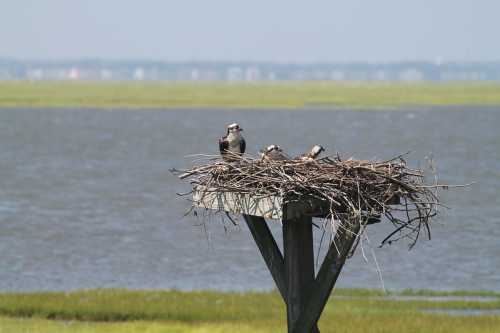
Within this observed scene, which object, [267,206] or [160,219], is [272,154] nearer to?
[267,206]

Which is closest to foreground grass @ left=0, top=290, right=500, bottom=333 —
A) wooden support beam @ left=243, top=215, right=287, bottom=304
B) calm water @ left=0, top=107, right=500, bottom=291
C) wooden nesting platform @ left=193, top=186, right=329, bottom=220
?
calm water @ left=0, top=107, right=500, bottom=291

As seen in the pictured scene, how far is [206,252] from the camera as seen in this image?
36.1m

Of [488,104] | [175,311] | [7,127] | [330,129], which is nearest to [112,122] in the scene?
[7,127]

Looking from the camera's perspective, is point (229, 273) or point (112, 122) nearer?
point (229, 273)

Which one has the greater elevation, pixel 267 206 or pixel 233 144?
pixel 233 144

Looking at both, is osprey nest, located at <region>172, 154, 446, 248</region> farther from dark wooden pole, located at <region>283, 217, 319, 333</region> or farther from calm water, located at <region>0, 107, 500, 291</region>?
calm water, located at <region>0, 107, 500, 291</region>

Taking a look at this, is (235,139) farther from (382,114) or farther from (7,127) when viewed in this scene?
(382,114)

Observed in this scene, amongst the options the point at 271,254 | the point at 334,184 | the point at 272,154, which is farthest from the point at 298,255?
the point at 272,154

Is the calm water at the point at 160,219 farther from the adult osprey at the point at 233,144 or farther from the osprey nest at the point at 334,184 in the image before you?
the osprey nest at the point at 334,184

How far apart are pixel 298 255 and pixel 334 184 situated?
106 centimetres

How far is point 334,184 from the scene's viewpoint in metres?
13.7

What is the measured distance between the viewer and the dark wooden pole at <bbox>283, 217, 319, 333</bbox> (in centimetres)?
1431

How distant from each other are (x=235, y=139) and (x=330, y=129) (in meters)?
93.5

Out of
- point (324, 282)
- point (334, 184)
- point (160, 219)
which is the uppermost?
point (334, 184)
